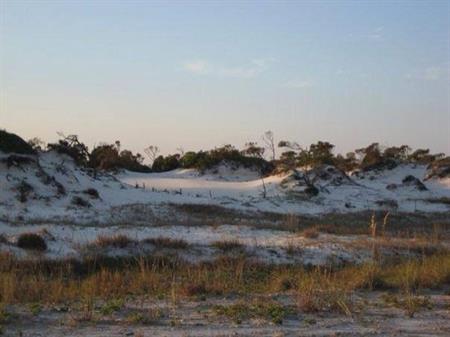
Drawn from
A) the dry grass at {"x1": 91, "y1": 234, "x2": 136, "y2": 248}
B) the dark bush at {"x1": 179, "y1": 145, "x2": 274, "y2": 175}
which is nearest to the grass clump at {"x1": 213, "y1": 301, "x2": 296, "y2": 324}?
the dry grass at {"x1": 91, "y1": 234, "x2": 136, "y2": 248}

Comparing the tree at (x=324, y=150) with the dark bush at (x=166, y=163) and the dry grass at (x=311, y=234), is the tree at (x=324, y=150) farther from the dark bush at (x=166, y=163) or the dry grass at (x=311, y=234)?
the dry grass at (x=311, y=234)

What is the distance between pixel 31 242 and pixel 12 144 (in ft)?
65.2

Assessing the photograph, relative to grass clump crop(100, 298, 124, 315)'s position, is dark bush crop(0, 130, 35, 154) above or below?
above

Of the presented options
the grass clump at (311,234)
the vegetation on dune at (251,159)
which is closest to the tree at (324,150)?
the vegetation on dune at (251,159)

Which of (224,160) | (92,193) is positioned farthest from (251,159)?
(92,193)

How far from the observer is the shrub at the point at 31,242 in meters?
15.6

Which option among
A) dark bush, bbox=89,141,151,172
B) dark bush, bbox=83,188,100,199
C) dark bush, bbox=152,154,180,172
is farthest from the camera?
dark bush, bbox=152,154,180,172

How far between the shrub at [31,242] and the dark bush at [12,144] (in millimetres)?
18721

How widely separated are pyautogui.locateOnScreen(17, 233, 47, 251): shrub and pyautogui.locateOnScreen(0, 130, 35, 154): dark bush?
18.7 meters

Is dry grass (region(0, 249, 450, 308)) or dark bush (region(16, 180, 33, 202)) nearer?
dry grass (region(0, 249, 450, 308))

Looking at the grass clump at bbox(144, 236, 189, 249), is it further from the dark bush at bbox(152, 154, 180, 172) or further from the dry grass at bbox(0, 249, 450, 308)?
the dark bush at bbox(152, 154, 180, 172)

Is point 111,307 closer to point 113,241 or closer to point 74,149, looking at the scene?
point 113,241

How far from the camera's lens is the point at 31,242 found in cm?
1573

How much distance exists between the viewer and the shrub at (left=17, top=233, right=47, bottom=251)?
51.1 ft
